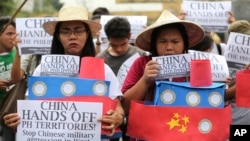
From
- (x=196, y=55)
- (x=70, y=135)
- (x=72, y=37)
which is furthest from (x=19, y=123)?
(x=196, y=55)

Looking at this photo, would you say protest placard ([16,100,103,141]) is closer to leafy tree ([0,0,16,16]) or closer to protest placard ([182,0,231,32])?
protest placard ([182,0,231,32])

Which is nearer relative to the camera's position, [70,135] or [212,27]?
[70,135]

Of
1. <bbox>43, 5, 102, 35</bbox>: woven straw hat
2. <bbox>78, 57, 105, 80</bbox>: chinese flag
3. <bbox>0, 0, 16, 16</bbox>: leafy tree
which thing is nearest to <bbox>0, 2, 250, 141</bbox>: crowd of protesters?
<bbox>43, 5, 102, 35</bbox>: woven straw hat

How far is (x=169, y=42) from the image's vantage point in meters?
4.74

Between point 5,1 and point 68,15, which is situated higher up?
point 5,1

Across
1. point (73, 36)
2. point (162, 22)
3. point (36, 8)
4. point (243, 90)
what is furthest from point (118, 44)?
point (36, 8)

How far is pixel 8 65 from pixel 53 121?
2336 millimetres

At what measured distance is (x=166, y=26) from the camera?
15.8 ft

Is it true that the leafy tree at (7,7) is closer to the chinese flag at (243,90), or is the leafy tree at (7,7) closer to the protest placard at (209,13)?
the protest placard at (209,13)

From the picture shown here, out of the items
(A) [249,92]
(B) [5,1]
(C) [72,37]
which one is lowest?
(A) [249,92]

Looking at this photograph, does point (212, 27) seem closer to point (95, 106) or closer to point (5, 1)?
point (95, 106)

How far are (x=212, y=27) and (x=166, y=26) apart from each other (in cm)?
365

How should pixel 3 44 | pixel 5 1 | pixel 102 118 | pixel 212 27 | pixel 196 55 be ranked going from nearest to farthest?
pixel 102 118
pixel 196 55
pixel 3 44
pixel 212 27
pixel 5 1

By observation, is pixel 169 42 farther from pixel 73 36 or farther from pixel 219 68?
pixel 219 68
